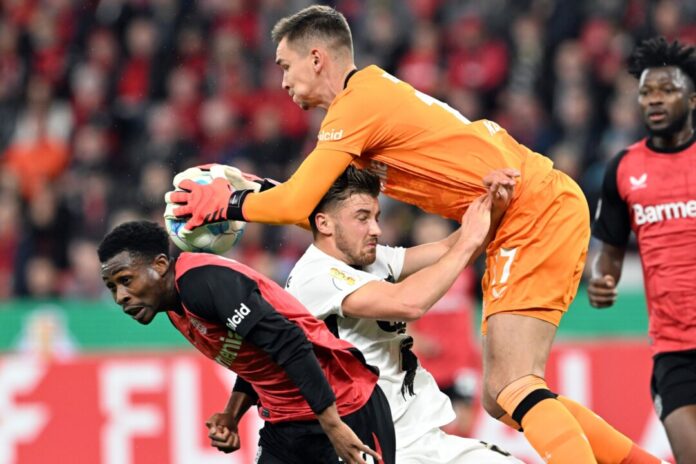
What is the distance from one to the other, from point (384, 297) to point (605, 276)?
1918 millimetres

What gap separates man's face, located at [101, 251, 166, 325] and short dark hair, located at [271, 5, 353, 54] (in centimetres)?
128

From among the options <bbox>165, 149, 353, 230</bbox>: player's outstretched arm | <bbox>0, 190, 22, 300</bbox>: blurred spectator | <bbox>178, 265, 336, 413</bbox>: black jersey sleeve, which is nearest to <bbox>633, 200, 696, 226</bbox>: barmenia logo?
<bbox>165, 149, 353, 230</bbox>: player's outstretched arm

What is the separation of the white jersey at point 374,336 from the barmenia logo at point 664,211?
167cm

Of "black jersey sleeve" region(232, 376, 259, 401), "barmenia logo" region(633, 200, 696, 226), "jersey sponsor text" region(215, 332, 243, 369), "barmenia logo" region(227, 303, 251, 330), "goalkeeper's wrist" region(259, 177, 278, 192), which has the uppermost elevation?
"barmenia logo" region(633, 200, 696, 226)

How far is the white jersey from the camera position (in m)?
5.36

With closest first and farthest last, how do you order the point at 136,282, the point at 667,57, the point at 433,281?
the point at 136,282 < the point at 433,281 < the point at 667,57

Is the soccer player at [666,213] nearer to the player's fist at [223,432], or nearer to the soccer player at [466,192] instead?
the soccer player at [466,192]

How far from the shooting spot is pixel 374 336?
557cm

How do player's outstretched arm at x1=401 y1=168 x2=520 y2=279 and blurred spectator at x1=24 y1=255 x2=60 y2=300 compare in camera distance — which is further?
blurred spectator at x1=24 y1=255 x2=60 y2=300

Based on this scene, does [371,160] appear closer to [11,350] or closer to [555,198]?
[555,198]

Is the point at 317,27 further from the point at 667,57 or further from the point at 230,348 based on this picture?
the point at 667,57

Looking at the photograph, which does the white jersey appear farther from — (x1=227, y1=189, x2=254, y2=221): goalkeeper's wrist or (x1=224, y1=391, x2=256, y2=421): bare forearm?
(x1=224, y1=391, x2=256, y2=421): bare forearm

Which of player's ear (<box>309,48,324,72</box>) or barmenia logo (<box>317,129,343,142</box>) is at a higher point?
player's ear (<box>309,48,324,72</box>)

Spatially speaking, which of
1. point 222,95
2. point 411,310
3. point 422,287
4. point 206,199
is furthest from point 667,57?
point 222,95
